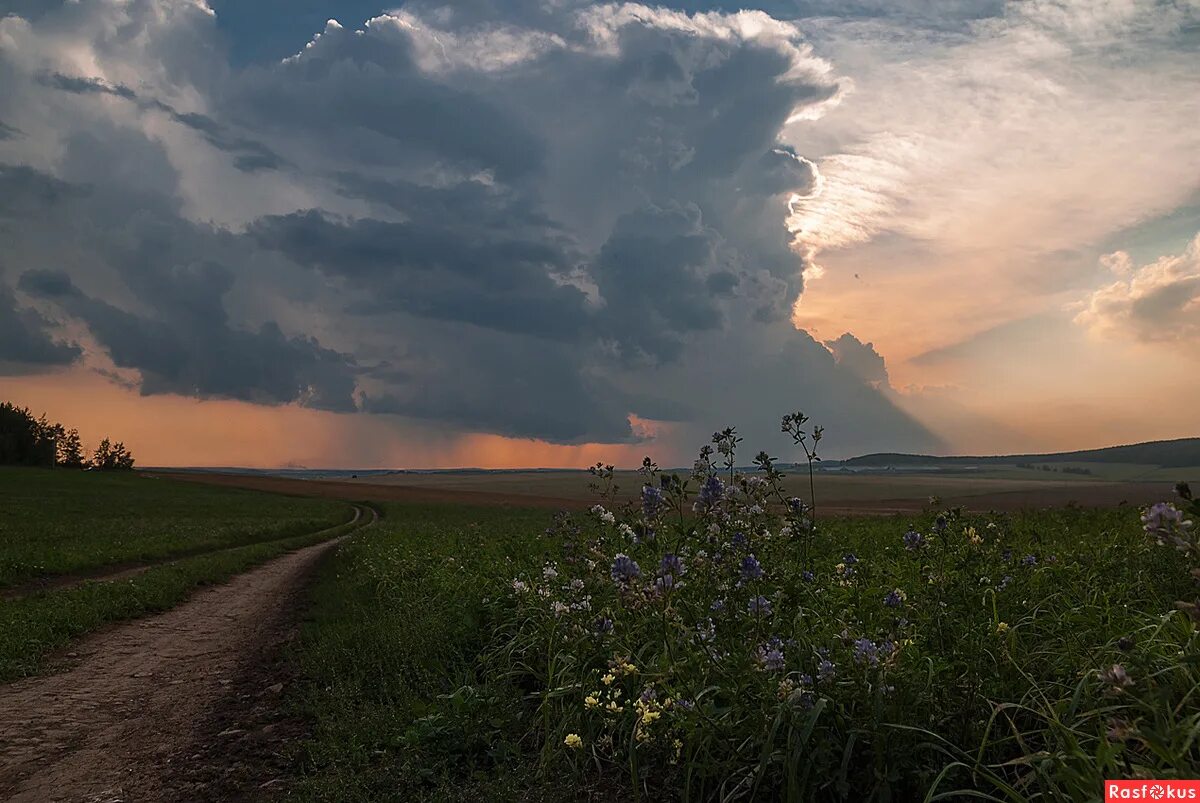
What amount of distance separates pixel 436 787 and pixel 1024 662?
3998 millimetres

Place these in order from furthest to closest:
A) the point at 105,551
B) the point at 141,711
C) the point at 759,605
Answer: the point at 105,551 → the point at 141,711 → the point at 759,605

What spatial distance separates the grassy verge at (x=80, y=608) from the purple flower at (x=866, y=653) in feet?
34.0

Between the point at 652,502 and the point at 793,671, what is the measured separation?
1.29 metres

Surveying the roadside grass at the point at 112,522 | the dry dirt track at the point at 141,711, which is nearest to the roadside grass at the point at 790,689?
the dry dirt track at the point at 141,711

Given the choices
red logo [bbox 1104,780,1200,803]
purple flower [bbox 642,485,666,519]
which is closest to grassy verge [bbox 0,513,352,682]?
purple flower [bbox 642,485,666,519]

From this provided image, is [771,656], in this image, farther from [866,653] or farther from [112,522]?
[112,522]

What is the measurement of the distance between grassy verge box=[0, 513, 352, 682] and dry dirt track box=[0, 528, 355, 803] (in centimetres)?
46

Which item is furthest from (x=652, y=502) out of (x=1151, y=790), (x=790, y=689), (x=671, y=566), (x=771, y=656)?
(x=1151, y=790)

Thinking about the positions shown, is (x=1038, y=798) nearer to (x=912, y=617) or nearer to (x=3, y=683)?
(x=912, y=617)

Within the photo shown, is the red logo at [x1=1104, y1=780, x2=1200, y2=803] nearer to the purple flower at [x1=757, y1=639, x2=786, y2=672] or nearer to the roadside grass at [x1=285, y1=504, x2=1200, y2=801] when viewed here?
the roadside grass at [x1=285, y1=504, x2=1200, y2=801]

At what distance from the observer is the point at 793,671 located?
4.59m

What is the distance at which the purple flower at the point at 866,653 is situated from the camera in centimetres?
425

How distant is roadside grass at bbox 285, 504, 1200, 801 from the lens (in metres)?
4.12

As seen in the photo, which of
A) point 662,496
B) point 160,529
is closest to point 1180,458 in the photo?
point 160,529
